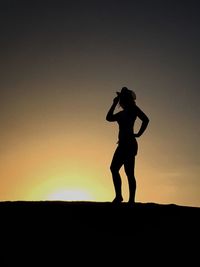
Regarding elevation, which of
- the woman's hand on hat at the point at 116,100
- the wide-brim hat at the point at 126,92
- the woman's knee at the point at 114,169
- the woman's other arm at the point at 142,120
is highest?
the wide-brim hat at the point at 126,92

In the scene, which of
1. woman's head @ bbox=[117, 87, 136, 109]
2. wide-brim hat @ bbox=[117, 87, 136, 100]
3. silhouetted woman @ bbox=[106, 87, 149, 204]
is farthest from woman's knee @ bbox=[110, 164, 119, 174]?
wide-brim hat @ bbox=[117, 87, 136, 100]

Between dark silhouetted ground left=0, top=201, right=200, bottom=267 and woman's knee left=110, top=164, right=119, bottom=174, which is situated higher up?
woman's knee left=110, top=164, right=119, bottom=174

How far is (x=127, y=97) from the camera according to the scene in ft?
45.0

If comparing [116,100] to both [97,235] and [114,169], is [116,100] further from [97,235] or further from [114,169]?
[97,235]

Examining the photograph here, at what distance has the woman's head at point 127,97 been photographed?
539 inches

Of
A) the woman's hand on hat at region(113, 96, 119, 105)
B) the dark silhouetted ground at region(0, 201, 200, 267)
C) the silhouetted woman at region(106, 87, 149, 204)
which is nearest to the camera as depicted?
the dark silhouetted ground at region(0, 201, 200, 267)

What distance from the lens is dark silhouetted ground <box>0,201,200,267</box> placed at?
10227 millimetres

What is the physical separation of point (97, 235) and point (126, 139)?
306cm

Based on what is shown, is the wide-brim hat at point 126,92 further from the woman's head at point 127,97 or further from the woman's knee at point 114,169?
the woman's knee at point 114,169

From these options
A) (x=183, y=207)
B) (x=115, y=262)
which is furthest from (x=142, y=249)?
(x=183, y=207)

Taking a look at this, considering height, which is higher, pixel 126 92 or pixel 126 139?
pixel 126 92

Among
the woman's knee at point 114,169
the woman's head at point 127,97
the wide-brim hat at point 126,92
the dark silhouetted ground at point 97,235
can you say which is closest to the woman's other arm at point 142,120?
the woman's head at point 127,97

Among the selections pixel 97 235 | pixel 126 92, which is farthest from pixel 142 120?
pixel 97 235

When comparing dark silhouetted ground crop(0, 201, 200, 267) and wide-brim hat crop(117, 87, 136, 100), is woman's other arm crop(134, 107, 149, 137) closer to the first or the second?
wide-brim hat crop(117, 87, 136, 100)
